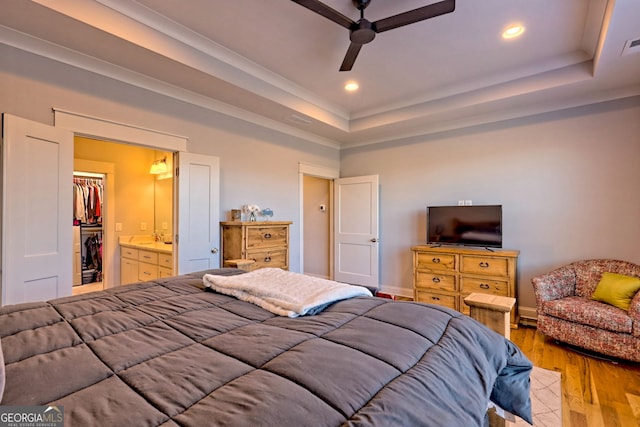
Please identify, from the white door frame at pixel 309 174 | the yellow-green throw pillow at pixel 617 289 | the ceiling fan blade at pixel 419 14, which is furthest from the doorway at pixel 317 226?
the yellow-green throw pillow at pixel 617 289

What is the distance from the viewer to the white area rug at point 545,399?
1.88 meters

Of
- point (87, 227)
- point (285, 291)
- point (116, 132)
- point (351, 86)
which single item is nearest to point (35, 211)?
point (116, 132)

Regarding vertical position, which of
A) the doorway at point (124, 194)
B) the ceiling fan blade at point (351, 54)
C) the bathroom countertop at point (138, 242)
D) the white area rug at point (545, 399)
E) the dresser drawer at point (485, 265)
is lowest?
the white area rug at point (545, 399)

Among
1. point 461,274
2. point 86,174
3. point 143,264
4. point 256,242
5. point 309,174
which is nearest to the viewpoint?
point 256,242

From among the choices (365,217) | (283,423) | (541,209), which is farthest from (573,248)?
(283,423)

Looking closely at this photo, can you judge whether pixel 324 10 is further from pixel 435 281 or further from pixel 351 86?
pixel 435 281

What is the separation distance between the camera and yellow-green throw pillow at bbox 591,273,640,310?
108 inches

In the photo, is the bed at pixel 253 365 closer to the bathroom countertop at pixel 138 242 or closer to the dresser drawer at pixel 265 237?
the dresser drawer at pixel 265 237

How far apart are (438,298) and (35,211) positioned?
14.1 feet

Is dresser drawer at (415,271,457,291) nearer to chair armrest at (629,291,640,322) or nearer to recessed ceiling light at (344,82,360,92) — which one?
chair armrest at (629,291,640,322)

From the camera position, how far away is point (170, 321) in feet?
4.14

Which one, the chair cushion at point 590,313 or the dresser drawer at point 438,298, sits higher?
the chair cushion at point 590,313

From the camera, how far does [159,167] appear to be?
478cm

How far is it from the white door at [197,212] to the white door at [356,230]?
2332 millimetres
